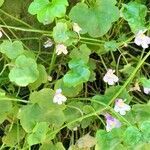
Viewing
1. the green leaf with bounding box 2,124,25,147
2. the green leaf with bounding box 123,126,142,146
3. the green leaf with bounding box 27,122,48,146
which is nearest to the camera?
the green leaf with bounding box 123,126,142,146

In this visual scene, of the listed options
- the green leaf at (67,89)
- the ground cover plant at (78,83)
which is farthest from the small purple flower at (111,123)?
the green leaf at (67,89)

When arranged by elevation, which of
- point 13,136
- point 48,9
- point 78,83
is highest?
point 48,9

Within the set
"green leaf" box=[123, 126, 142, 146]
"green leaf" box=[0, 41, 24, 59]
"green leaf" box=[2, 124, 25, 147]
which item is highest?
"green leaf" box=[0, 41, 24, 59]

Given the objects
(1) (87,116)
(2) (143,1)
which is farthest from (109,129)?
(2) (143,1)

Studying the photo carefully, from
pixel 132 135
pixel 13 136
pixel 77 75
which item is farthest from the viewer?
pixel 13 136

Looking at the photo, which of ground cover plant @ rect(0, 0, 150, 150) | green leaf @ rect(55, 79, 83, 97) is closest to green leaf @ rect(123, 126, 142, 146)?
ground cover plant @ rect(0, 0, 150, 150)

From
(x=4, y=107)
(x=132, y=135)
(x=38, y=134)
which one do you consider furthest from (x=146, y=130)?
(x=4, y=107)

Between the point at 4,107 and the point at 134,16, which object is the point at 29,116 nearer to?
the point at 4,107

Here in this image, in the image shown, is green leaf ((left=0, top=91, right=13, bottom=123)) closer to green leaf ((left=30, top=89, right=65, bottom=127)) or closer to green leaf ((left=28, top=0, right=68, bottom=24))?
green leaf ((left=30, top=89, right=65, bottom=127))
